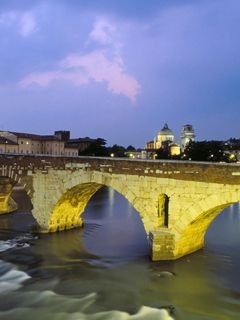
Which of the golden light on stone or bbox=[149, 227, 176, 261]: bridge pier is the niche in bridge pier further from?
the golden light on stone

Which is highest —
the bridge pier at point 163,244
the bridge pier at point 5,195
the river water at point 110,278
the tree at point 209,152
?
the tree at point 209,152

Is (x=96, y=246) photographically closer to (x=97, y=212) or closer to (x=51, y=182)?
(x=51, y=182)

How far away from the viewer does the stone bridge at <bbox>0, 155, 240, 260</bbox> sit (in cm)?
1284

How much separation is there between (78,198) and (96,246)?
2.94 metres

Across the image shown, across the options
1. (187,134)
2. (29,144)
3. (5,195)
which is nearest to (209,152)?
(29,144)

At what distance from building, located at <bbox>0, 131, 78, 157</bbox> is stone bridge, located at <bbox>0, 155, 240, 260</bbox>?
3320 cm

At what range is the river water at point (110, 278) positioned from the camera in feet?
34.8

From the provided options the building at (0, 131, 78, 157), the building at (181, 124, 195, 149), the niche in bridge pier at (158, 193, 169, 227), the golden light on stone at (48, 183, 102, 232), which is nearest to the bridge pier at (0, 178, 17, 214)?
the golden light on stone at (48, 183, 102, 232)

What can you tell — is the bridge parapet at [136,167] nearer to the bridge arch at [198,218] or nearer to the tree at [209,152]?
the bridge arch at [198,218]

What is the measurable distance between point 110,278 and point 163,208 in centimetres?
345

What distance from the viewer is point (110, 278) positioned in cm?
1303

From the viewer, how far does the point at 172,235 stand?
44.8 ft

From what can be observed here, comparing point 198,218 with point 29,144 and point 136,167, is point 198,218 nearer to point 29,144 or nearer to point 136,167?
point 136,167

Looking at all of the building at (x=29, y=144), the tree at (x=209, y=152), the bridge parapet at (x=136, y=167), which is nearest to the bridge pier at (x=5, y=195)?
the bridge parapet at (x=136, y=167)
